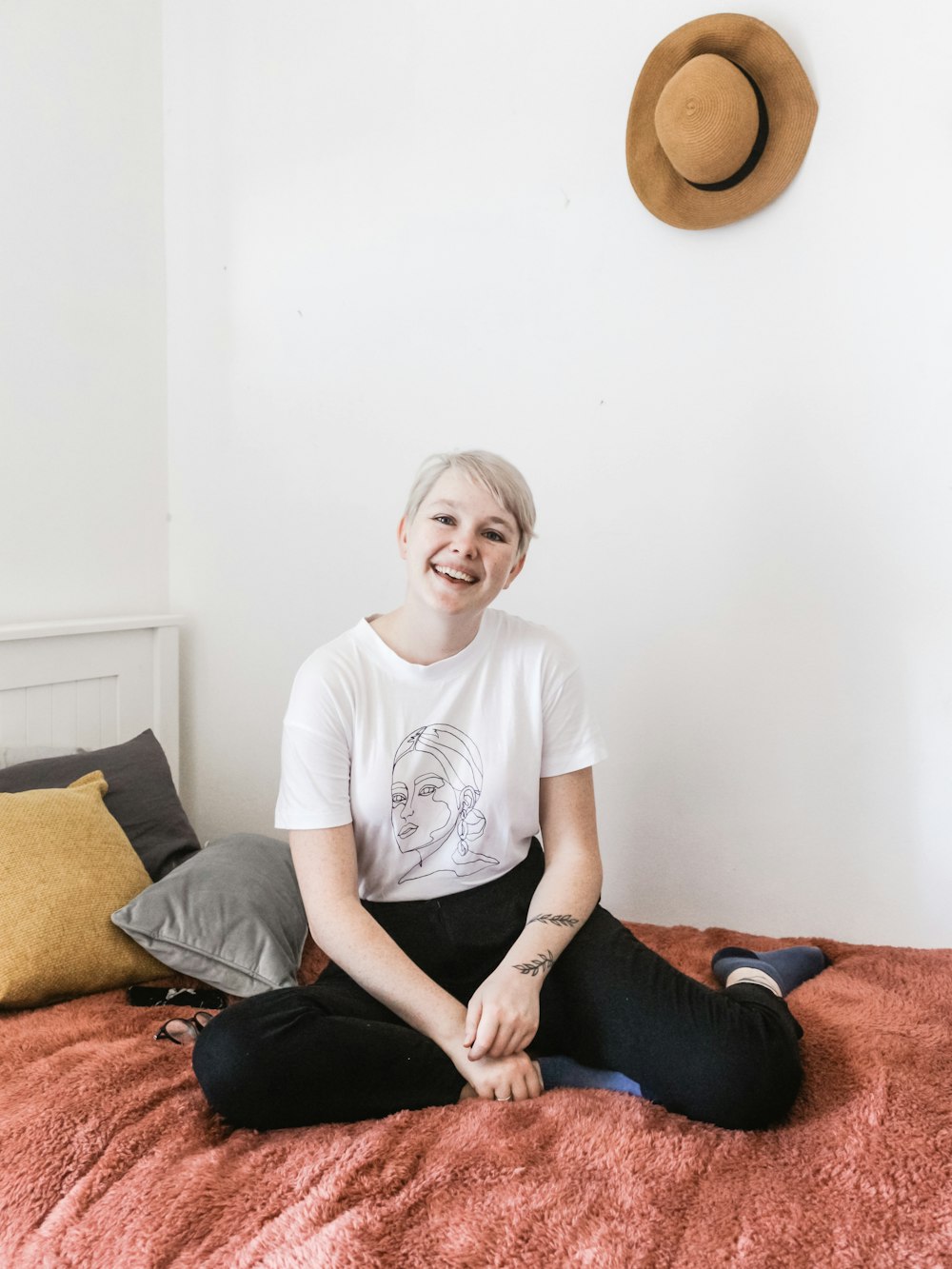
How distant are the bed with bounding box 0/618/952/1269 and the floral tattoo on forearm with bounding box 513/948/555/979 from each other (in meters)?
0.14

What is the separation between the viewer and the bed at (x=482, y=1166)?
871 mm

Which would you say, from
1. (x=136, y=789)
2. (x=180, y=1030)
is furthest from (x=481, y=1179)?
(x=136, y=789)

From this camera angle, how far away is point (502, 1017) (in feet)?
3.84

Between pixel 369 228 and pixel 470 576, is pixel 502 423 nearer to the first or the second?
pixel 369 228

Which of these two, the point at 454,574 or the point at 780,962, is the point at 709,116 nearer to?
the point at 454,574

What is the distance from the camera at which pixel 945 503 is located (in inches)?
65.2

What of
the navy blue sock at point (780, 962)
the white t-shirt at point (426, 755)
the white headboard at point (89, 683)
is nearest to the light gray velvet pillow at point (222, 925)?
the white t-shirt at point (426, 755)

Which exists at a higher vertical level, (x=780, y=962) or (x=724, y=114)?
(x=724, y=114)

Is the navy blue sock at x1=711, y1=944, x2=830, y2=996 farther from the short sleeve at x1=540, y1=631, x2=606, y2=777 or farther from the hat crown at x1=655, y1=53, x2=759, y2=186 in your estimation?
the hat crown at x1=655, y1=53, x2=759, y2=186

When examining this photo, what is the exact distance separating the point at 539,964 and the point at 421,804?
→ 0.86 ft

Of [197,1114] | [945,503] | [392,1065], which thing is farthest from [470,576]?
[945,503]

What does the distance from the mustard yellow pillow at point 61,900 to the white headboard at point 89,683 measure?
15.3 inches

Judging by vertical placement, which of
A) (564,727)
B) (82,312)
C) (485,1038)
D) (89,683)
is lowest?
(485,1038)

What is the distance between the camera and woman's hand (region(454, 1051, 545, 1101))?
116 cm
